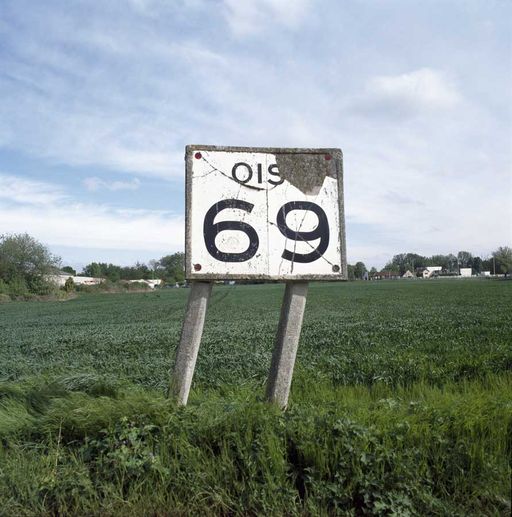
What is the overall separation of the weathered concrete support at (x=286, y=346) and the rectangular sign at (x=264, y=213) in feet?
0.55

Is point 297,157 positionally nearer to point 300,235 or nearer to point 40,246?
point 300,235

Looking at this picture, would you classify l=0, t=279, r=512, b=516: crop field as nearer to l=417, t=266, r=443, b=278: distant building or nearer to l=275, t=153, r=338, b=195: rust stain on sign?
l=275, t=153, r=338, b=195: rust stain on sign

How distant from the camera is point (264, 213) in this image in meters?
3.74

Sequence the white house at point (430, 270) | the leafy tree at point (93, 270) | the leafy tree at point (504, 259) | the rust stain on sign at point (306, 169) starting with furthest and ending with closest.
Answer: the white house at point (430, 270) → the leafy tree at point (93, 270) → the leafy tree at point (504, 259) → the rust stain on sign at point (306, 169)

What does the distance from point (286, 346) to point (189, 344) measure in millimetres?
750

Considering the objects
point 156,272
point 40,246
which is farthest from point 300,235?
point 156,272

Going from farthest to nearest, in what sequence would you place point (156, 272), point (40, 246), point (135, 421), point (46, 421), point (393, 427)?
1. point (156, 272)
2. point (40, 246)
3. point (46, 421)
4. point (135, 421)
5. point (393, 427)

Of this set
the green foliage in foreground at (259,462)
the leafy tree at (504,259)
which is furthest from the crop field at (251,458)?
the leafy tree at (504,259)

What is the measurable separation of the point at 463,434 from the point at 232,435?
1401 millimetres

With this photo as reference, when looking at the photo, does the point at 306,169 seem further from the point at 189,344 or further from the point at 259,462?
the point at 259,462

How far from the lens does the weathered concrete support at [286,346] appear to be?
11.9 feet

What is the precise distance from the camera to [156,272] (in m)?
140

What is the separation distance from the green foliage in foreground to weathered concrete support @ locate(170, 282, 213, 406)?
1.09ft

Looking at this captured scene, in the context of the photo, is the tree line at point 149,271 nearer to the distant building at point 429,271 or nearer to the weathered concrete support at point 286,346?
the distant building at point 429,271
